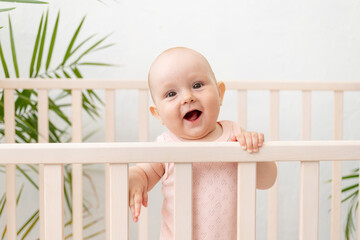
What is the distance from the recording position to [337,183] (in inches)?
55.3

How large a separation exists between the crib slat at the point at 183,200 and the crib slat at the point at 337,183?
2.54ft

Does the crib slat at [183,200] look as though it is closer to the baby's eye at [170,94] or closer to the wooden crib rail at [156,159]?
the wooden crib rail at [156,159]

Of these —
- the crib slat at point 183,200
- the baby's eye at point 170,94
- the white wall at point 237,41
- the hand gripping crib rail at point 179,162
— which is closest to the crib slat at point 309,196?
the hand gripping crib rail at point 179,162

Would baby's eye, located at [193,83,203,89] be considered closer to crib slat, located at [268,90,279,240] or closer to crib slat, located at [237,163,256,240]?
crib slat, located at [237,163,256,240]

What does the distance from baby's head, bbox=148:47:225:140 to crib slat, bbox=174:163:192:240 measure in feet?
0.62

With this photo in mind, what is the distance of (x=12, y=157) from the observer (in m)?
0.68

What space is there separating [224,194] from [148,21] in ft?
3.26

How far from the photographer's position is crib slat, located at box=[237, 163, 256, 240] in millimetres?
706

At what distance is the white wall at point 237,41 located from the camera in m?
1.72

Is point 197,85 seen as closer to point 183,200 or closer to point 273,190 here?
point 183,200

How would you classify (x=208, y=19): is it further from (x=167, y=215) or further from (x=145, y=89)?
(x=167, y=215)

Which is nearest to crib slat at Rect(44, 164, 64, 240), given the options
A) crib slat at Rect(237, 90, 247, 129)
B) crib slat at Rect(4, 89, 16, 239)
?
crib slat at Rect(4, 89, 16, 239)

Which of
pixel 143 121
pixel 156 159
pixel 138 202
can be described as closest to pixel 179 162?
pixel 156 159

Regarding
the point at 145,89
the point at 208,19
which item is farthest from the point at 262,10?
the point at 145,89
